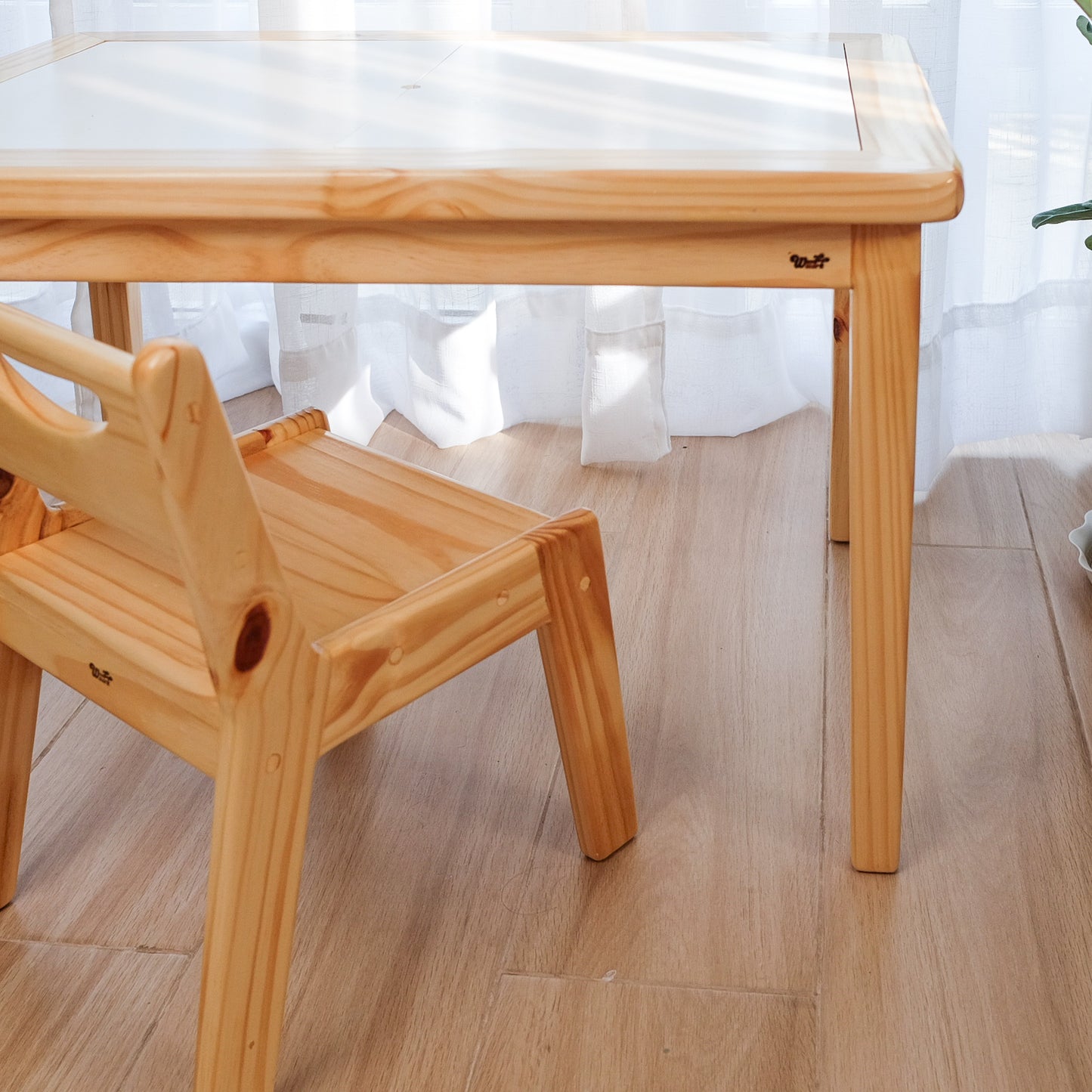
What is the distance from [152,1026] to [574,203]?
664 mm

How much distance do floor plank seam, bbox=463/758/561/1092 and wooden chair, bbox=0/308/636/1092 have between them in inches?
2.6

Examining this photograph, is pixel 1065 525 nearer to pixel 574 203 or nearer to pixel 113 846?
pixel 574 203

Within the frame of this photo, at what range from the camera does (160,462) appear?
0.61 metres

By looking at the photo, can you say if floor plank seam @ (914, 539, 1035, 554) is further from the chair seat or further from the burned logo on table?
the burned logo on table

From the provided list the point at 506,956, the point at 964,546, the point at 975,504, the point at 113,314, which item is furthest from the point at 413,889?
the point at 975,504

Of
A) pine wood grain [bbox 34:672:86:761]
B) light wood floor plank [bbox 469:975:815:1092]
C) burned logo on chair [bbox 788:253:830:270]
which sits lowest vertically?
light wood floor plank [bbox 469:975:815:1092]

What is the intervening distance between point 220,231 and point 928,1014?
2.46 ft

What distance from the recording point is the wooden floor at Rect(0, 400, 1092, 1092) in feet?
3.02

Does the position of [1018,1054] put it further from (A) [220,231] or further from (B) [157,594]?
(A) [220,231]

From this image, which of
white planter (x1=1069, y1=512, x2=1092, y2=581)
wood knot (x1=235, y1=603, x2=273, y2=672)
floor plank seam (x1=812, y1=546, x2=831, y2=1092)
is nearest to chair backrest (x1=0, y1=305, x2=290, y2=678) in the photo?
wood knot (x1=235, y1=603, x2=273, y2=672)

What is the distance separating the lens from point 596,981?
0.98 m

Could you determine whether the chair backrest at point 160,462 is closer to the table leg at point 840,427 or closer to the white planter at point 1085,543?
the table leg at point 840,427

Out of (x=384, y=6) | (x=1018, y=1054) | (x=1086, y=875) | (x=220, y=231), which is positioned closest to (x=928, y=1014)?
(x=1018, y=1054)

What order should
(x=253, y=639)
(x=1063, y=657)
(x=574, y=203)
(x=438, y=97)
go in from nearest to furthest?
(x=253, y=639) < (x=574, y=203) < (x=438, y=97) < (x=1063, y=657)
